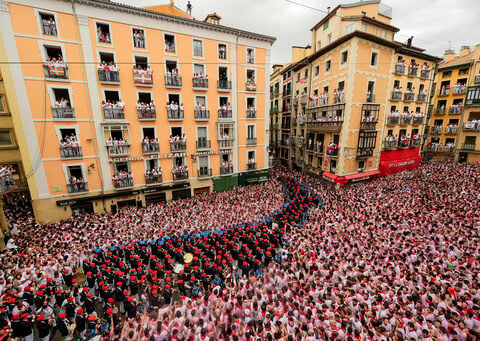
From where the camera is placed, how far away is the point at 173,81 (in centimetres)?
1927

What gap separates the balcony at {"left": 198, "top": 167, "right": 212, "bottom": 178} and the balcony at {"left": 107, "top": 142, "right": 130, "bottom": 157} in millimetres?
7051

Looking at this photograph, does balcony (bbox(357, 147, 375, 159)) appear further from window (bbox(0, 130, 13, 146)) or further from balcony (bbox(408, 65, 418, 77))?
window (bbox(0, 130, 13, 146))

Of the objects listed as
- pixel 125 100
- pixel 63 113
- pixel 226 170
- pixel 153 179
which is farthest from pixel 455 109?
pixel 63 113

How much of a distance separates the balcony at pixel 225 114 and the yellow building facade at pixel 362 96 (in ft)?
38.3

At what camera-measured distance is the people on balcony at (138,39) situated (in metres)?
17.8

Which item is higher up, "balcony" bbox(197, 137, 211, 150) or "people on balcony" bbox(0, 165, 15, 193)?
"balcony" bbox(197, 137, 211, 150)

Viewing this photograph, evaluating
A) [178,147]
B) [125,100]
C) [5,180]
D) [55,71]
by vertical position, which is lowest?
[5,180]

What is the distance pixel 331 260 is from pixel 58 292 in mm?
13046

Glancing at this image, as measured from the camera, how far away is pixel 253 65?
2272 cm

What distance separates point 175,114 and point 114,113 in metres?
5.15

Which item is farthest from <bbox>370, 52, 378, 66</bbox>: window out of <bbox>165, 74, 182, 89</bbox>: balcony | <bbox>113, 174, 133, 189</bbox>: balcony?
<bbox>113, 174, 133, 189</bbox>: balcony

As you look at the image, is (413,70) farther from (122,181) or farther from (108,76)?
(122,181)

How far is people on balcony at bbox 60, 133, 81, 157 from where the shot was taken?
54.4ft

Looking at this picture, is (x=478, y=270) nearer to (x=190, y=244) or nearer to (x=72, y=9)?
(x=190, y=244)
